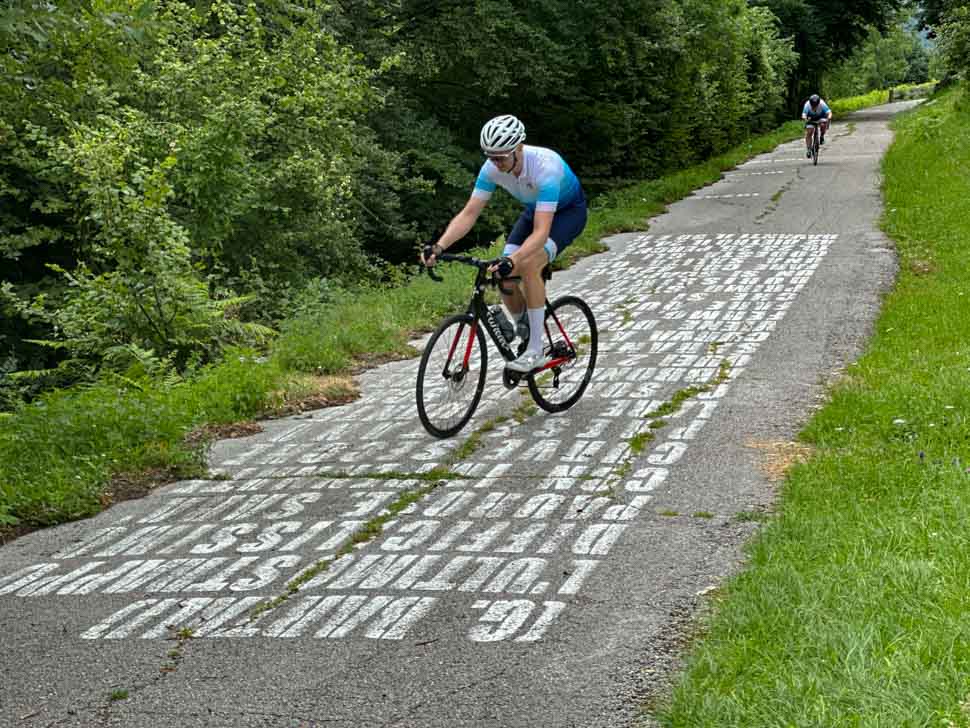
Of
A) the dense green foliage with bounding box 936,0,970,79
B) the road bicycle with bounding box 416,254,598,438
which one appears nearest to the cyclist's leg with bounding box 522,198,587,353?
the road bicycle with bounding box 416,254,598,438

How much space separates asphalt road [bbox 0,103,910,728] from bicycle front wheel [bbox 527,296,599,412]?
22 cm

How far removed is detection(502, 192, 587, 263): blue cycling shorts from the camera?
8.30 m

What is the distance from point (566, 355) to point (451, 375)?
3.40 feet

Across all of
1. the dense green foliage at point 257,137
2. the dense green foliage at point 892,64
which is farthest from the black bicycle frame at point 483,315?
the dense green foliage at point 892,64

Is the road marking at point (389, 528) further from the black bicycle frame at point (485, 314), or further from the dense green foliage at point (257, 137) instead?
the dense green foliage at point (257, 137)

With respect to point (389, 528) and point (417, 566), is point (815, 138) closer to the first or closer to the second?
point (389, 528)

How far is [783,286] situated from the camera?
1384 centimetres

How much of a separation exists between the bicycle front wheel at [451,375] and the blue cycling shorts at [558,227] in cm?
66

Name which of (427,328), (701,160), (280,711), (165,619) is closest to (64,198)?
(427,328)

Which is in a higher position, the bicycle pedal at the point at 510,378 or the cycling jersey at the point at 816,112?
the bicycle pedal at the point at 510,378

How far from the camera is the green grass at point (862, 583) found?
3781 mm

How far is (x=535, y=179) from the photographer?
26.0ft

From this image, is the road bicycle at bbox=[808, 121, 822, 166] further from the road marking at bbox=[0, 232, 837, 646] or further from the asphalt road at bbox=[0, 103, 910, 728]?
the road marking at bbox=[0, 232, 837, 646]

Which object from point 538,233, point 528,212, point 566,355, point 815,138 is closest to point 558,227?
point 528,212
